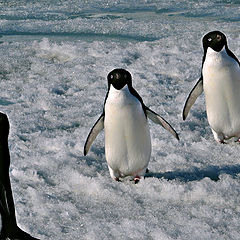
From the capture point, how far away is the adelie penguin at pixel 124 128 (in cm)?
357

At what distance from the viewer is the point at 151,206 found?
3.38 metres

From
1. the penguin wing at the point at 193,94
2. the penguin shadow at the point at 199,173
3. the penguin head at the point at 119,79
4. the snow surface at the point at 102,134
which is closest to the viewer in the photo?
the snow surface at the point at 102,134

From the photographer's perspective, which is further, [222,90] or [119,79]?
[222,90]

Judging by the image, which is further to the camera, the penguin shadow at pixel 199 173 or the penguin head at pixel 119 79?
the penguin shadow at pixel 199 173

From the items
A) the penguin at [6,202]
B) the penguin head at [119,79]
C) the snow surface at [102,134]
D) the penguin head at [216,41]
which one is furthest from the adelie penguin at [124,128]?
the penguin at [6,202]

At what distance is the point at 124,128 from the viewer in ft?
11.9

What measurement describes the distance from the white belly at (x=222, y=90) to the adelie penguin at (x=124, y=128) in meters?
0.53

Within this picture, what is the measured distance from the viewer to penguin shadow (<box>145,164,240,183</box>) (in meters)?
3.71

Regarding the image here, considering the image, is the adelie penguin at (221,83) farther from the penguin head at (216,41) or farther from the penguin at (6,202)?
the penguin at (6,202)

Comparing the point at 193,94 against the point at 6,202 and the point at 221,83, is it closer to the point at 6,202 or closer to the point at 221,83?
the point at 221,83

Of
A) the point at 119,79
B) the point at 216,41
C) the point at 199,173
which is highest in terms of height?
the point at 216,41

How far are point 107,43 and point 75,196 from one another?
13.5 ft

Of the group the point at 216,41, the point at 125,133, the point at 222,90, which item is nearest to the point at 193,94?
the point at 222,90

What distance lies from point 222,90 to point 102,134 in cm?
99
